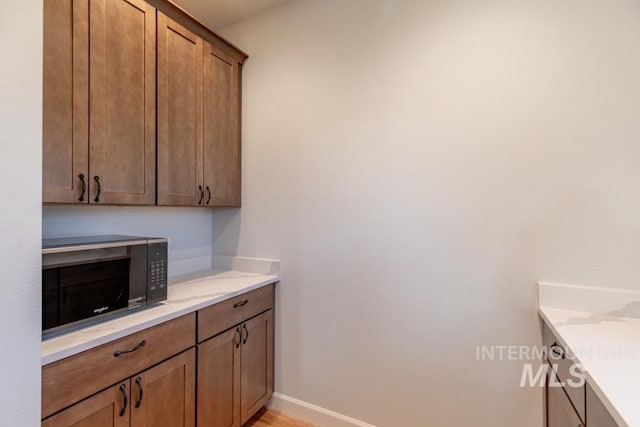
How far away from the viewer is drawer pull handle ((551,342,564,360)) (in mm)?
1182

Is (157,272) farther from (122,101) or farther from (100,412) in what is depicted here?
(122,101)

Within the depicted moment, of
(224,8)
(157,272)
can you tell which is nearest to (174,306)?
(157,272)

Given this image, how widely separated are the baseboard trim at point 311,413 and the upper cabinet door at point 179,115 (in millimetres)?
1483

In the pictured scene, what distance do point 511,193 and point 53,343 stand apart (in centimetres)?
199

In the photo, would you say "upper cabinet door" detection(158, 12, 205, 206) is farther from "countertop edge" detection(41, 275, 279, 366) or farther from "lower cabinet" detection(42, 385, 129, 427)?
"lower cabinet" detection(42, 385, 129, 427)

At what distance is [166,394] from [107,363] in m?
0.36

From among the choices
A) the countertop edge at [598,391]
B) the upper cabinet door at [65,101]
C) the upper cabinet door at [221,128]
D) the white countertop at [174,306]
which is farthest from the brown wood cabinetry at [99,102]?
the countertop edge at [598,391]

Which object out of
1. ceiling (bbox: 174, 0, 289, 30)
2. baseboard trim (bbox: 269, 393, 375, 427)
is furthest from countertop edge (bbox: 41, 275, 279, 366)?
ceiling (bbox: 174, 0, 289, 30)

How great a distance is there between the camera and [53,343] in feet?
3.22

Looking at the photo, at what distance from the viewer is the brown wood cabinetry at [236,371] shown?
151 cm

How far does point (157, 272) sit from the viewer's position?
55.6 inches

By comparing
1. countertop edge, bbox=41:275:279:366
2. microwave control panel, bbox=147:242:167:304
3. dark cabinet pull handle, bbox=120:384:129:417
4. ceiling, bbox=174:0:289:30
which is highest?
ceiling, bbox=174:0:289:30

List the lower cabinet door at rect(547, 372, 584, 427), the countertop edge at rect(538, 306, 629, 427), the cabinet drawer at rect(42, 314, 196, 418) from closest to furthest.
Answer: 1. the countertop edge at rect(538, 306, 629, 427)
2. the cabinet drawer at rect(42, 314, 196, 418)
3. the lower cabinet door at rect(547, 372, 584, 427)

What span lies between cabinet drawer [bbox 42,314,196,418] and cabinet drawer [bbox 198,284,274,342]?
0.08 meters
